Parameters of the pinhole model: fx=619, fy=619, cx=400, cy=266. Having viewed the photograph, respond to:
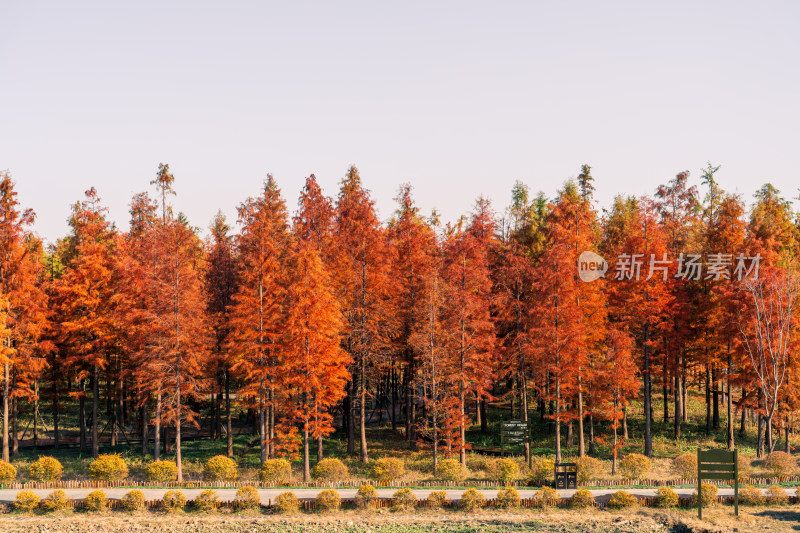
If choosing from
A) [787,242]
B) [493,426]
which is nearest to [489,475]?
[493,426]

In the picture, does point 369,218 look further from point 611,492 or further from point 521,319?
point 611,492

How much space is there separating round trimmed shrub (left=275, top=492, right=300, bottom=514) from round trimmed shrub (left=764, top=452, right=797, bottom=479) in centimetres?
2175

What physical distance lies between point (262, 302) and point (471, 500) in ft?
53.5

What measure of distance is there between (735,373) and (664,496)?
16.2 metres

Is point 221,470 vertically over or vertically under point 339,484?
over

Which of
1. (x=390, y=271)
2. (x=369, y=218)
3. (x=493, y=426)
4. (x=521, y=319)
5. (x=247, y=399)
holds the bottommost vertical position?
(x=493, y=426)

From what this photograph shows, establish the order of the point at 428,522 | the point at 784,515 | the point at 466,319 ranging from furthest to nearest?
the point at 466,319
the point at 784,515
the point at 428,522

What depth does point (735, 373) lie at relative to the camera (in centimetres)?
3700

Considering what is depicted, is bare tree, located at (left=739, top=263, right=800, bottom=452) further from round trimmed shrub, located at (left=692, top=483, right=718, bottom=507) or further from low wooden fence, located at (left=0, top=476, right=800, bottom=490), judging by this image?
round trimmed shrub, located at (left=692, top=483, right=718, bottom=507)

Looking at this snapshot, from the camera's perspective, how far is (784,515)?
23406 millimetres

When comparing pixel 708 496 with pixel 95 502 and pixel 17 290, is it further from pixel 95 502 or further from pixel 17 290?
pixel 17 290

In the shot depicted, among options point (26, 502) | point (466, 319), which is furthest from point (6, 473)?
point (466, 319)

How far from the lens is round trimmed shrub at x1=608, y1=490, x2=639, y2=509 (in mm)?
24016

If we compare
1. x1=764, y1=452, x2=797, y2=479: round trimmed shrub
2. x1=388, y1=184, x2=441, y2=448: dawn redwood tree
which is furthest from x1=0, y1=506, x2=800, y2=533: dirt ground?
x1=388, y1=184, x2=441, y2=448: dawn redwood tree
